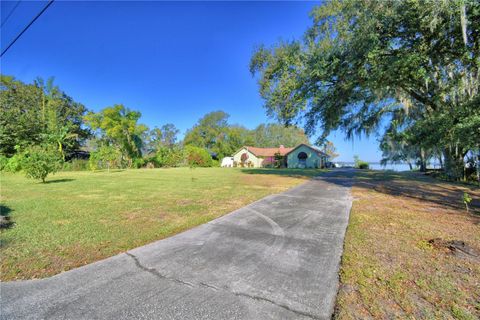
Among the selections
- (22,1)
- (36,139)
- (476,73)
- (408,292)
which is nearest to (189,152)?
(36,139)

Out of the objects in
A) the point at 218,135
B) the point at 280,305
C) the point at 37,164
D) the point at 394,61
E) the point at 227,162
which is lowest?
the point at 280,305

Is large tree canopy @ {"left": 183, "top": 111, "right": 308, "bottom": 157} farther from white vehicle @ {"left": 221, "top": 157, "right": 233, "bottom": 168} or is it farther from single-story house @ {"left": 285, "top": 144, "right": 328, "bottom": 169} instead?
single-story house @ {"left": 285, "top": 144, "right": 328, "bottom": 169}

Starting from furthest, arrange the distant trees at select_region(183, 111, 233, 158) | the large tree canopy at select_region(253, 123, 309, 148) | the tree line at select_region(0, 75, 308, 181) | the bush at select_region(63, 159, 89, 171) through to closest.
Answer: the large tree canopy at select_region(253, 123, 309, 148) < the distant trees at select_region(183, 111, 233, 158) < the bush at select_region(63, 159, 89, 171) < the tree line at select_region(0, 75, 308, 181)

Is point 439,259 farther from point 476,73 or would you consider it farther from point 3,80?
point 3,80

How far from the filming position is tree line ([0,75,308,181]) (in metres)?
20.0

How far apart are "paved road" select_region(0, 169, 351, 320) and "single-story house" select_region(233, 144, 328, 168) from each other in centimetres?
3141

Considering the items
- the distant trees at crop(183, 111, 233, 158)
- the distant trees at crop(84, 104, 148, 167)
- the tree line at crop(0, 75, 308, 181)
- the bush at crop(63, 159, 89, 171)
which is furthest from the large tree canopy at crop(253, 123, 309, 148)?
the bush at crop(63, 159, 89, 171)

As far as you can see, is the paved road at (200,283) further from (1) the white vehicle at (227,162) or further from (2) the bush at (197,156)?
(1) the white vehicle at (227,162)

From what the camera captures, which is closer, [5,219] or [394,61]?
[5,219]

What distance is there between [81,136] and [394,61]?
4114cm

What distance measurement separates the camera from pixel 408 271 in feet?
8.26

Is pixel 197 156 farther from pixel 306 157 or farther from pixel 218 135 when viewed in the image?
pixel 306 157

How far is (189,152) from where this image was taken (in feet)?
112

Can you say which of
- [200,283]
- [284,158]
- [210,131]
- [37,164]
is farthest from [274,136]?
[200,283]
